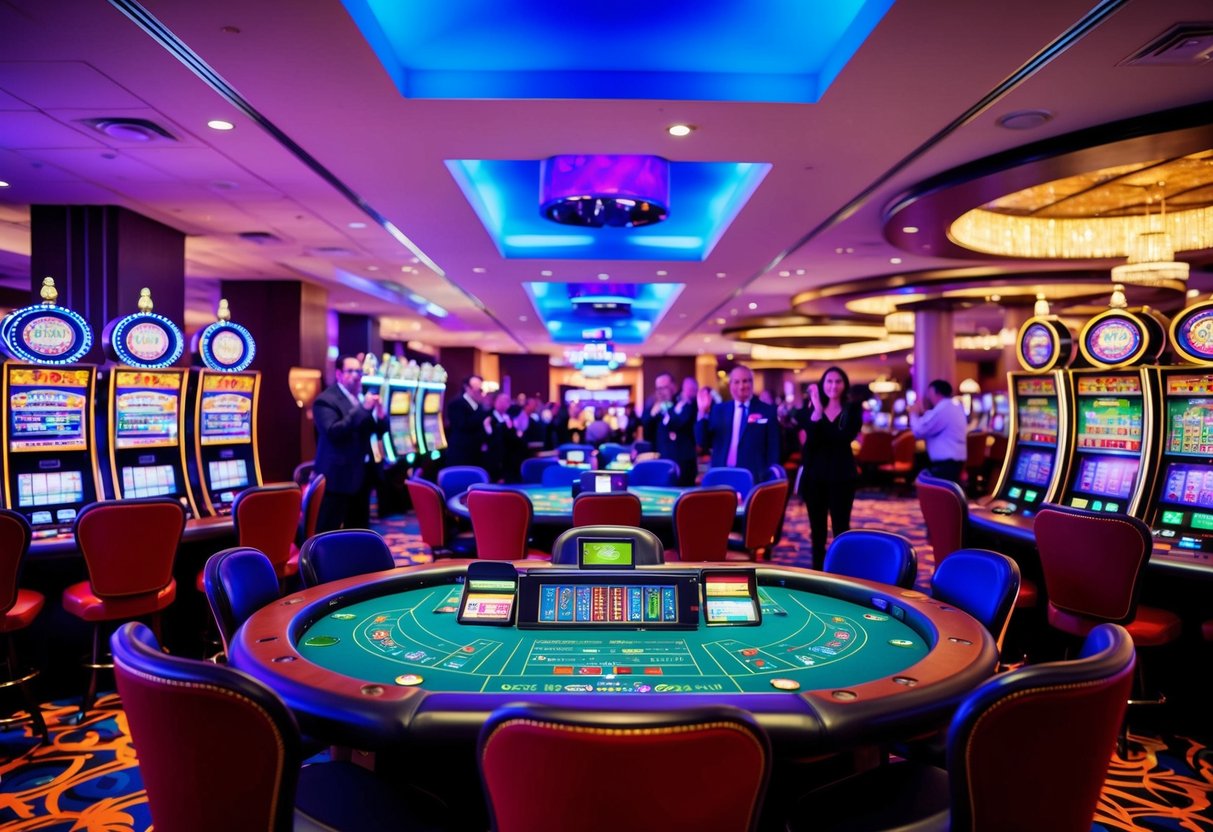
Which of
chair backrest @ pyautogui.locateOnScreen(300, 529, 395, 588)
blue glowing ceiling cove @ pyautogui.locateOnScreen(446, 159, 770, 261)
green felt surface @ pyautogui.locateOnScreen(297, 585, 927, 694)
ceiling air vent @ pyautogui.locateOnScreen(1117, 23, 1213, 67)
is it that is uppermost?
blue glowing ceiling cove @ pyautogui.locateOnScreen(446, 159, 770, 261)

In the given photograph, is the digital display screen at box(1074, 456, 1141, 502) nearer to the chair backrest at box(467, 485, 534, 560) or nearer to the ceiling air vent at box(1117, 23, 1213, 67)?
the ceiling air vent at box(1117, 23, 1213, 67)

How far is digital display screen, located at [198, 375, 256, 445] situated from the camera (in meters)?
4.89

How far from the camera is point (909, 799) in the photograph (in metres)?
1.62

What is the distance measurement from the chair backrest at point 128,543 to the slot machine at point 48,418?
0.63m

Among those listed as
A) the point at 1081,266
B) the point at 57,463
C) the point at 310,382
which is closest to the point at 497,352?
the point at 310,382

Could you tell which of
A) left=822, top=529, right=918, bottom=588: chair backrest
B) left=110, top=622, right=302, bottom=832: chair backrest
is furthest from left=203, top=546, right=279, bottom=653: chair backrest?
left=822, top=529, right=918, bottom=588: chair backrest

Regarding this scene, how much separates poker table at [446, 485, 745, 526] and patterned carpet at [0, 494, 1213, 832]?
1.88 m

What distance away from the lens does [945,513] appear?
162 inches

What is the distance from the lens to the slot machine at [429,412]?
33.1 feet

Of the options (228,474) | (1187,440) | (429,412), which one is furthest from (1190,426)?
(429,412)

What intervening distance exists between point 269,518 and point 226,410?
4.79 ft

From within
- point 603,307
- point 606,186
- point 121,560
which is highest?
point 603,307

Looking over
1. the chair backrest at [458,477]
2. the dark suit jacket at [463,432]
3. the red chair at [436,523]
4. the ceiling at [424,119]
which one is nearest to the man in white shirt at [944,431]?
the ceiling at [424,119]

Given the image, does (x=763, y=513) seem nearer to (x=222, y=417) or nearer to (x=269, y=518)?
(x=269, y=518)
